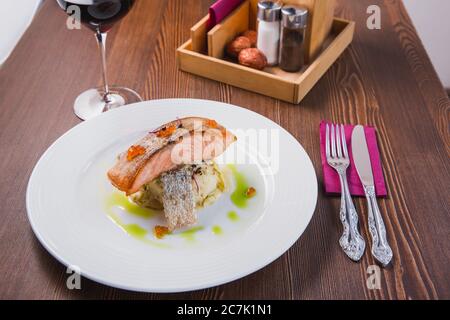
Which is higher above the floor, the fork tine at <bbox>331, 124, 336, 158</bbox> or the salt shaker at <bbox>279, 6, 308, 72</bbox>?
the salt shaker at <bbox>279, 6, 308, 72</bbox>

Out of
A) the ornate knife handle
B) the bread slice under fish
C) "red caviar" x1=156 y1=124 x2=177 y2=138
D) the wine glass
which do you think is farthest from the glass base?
the ornate knife handle

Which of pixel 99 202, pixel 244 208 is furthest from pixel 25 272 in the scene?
pixel 244 208

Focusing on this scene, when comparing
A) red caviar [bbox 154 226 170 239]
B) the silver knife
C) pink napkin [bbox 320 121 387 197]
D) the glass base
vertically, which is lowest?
the glass base

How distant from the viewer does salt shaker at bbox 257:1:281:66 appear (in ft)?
4.49

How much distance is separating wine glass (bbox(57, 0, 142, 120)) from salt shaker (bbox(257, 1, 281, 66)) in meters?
0.36

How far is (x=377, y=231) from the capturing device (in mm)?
975

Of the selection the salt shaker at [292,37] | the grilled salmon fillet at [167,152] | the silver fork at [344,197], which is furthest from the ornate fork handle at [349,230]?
the salt shaker at [292,37]

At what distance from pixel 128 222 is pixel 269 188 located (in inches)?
10.8

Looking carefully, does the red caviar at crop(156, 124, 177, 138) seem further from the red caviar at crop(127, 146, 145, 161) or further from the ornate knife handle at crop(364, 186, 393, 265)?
the ornate knife handle at crop(364, 186, 393, 265)

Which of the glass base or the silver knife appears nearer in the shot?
the silver knife

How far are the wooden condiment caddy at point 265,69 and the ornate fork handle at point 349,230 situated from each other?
0.36 meters

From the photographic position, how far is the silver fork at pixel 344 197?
0.94 meters

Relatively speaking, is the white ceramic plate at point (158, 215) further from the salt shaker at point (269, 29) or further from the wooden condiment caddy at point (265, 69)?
the salt shaker at point (269, 29)

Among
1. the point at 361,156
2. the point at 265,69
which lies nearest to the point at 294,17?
the point at 265,69
